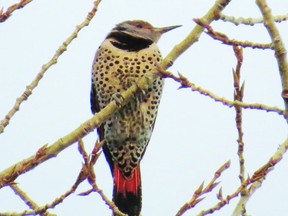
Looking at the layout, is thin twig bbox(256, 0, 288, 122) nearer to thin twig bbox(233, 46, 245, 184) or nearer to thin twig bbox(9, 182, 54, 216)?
thin twig bbox(233, 46, 245, 184)

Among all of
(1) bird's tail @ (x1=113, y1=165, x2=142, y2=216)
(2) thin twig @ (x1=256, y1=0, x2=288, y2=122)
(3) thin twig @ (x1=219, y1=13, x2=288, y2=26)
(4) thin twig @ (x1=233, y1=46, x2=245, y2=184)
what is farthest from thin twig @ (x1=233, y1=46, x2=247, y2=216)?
(1) bird's tail @ (x1=113, y1=165, x2=142, y2=216)

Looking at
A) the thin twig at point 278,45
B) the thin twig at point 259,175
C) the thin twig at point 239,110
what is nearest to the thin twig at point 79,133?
the thin twig at point 239,110

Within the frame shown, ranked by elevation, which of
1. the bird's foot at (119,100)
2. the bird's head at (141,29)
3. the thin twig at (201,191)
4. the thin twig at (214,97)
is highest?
the bird's head at (141,29)

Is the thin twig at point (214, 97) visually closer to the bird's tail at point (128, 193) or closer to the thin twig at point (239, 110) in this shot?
the thin twig at point (239, 110)

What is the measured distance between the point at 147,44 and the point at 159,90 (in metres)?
0.40

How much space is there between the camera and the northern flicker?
5.09 m

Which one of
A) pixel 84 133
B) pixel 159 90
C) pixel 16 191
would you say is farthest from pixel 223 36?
pixel 159 90

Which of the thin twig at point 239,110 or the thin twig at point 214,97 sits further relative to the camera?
the thin twig at point 239,110

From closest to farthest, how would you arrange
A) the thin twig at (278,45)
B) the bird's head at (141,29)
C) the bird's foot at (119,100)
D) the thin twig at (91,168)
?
the thin twig at (278,45)
the thin twig at (91,168)
the bird's foot at (119,100)
the bird's head at (141,29)

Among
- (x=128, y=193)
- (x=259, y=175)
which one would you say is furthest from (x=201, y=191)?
(x=128, y=193)

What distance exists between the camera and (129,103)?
202 inches

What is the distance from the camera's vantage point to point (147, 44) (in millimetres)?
5340

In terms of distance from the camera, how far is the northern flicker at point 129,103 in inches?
201

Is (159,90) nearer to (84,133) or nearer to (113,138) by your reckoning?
(113,138)
